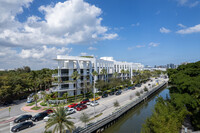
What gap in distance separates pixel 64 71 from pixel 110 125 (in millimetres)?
29969

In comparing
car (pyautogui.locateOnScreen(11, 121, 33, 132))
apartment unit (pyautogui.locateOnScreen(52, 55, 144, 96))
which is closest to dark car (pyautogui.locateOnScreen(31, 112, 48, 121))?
car (pyautogui.locateOnScreen(11, 121, 33, 132))

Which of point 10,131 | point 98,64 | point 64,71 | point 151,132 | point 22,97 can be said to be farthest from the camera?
point 98,64

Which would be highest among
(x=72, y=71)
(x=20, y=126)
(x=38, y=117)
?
(x=72, y=71)

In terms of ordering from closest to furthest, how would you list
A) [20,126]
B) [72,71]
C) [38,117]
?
[20,126] < [38,117] < [72,71]

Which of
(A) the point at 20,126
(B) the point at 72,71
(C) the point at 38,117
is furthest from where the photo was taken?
(B) the point at 72,71

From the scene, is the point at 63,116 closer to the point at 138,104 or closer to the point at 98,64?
the point at 138,104

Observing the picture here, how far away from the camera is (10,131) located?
22625mm

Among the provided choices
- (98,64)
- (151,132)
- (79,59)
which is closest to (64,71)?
(79,59)

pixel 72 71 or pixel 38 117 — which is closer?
pixel 38 117

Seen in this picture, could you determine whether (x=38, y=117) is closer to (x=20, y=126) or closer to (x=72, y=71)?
(x=20, y=126)

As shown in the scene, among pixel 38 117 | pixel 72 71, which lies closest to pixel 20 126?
pixel 38 117

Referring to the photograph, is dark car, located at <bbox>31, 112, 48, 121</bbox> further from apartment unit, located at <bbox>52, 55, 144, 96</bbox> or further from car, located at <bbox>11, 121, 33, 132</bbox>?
apartment unit, located at <bbox>52, 55, 144, 96</bbox>

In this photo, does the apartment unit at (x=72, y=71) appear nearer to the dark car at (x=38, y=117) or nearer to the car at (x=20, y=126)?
the dark car at (x=38, y=117)

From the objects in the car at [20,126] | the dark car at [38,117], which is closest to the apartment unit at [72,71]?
the dark car at [38,117]
